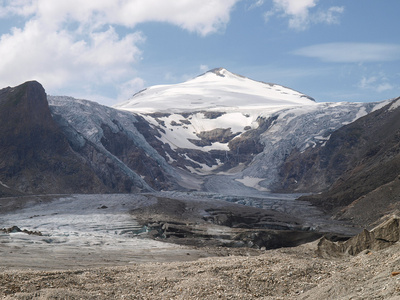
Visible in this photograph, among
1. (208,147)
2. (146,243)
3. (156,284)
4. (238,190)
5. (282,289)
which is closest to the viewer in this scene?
(282,289)

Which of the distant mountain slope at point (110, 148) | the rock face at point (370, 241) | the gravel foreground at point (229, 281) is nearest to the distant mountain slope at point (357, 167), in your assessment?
the rock face at point (370, 241)

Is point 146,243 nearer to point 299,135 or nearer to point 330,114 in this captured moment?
point 299,135

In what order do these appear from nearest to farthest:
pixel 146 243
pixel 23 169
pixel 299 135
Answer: pixel 146 243
pixel 23 169
pixel 299 135

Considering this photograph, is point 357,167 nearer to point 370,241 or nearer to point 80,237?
point 80,237

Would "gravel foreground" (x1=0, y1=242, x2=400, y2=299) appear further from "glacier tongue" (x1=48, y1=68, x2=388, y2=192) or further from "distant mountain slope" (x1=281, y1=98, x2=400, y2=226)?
"glacier tongue" (x1=48, y1=68, x2=388, y2=192)

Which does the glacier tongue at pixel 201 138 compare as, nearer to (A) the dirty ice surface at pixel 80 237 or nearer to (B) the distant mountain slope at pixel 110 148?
(B) the distant mountain slope at pixel 110 148

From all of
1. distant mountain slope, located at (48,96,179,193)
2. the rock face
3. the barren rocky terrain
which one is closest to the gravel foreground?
the barren rocky terrain

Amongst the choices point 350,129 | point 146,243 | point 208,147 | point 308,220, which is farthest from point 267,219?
point 208,147
